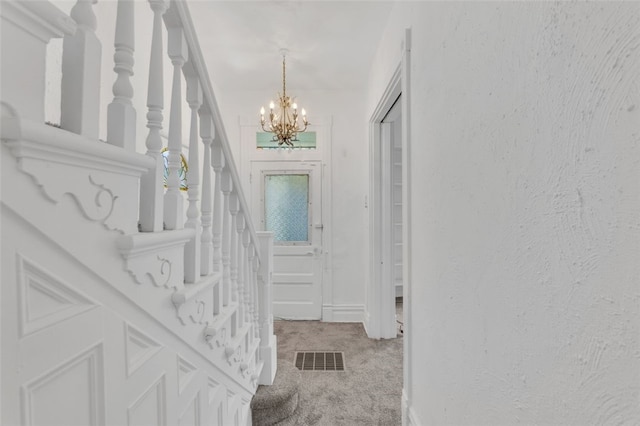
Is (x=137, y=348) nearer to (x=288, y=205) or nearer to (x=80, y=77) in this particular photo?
(x=80, y=77)

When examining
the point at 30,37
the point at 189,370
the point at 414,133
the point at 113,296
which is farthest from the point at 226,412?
the point at 414,133

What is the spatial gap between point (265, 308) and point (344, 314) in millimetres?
1870

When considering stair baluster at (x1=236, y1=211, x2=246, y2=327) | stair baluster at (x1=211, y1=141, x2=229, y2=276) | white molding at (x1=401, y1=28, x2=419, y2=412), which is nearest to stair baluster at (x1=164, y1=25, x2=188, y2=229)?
stair baluster at (x1=211, y1=141, x2=229, y2=276)

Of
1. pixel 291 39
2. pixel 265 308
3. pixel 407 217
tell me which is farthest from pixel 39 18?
pixel 291 39

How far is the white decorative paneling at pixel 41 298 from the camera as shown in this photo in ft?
1.61

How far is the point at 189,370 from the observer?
3.53 ft

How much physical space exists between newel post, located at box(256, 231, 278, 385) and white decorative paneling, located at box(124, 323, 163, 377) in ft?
3.74

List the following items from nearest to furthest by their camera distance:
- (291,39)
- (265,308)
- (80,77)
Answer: (80,77) → (265,308) → (291,39)

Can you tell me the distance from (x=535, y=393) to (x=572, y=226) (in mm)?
371

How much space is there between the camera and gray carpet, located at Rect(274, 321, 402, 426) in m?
2.01

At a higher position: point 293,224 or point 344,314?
point 293,224

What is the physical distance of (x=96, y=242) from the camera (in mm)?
637

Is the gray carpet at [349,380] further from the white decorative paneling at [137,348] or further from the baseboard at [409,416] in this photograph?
the white decorative paneling at [137,348]

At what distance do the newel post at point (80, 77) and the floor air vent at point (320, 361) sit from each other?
8.10 ft
